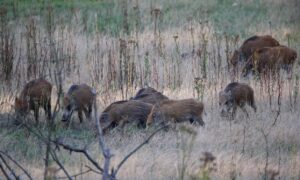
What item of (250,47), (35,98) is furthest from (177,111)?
(250,47)

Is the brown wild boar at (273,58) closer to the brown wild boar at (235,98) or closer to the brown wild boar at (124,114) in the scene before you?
the brown wild boar at (235,98)

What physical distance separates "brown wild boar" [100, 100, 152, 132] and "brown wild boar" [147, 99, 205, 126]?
20 cm

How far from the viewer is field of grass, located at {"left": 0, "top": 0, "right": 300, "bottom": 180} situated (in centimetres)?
639

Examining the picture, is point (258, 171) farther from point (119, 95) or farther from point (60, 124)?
point (119, 95)

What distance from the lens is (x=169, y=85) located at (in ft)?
31.6

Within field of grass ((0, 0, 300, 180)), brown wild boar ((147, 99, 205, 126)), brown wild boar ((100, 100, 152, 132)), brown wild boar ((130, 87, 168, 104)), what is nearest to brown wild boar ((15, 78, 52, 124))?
field of grass ((0, 0, 300, 180))

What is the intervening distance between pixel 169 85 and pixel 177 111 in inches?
74.0

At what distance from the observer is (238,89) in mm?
8211

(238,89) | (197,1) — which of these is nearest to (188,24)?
(197,1)

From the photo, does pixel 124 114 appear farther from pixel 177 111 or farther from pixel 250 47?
pixel 250 47

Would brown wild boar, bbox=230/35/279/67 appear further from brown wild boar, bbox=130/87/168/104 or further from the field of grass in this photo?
brown wild boar, bbox=130/87/168/104

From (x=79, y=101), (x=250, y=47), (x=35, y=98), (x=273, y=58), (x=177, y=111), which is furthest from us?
(x=250, y=47)

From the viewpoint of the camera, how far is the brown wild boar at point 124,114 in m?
7.85

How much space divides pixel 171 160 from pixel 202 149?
505 millimetres
